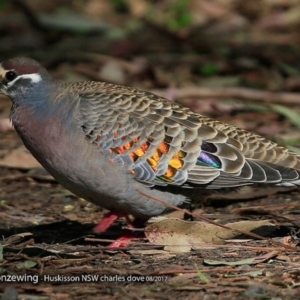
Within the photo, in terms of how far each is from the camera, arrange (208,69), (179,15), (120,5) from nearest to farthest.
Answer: (208,69) < (179,15) < (120,5)

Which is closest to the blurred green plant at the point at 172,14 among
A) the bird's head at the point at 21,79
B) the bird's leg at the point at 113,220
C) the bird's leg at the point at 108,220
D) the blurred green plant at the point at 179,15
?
the blurred green plant at the point at 179,15

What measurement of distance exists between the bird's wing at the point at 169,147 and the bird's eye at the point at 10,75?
1.82 feet

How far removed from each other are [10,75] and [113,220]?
1328 millimetres

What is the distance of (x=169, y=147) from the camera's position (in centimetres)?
571

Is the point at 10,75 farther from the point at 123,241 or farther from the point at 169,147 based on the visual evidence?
the point at 123,241

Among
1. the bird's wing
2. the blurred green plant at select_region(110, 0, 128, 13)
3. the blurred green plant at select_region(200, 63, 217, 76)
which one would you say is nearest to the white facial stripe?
the bird's wing

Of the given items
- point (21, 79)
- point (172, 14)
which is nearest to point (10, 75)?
point (21, 79)

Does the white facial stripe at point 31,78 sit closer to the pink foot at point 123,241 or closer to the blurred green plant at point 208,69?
the pink foot at point 123,241

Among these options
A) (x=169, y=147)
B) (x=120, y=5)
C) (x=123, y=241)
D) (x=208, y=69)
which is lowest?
(x=123, y=241)

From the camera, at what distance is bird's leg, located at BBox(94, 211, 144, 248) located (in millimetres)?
5703

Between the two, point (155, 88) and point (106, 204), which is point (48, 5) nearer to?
point (155, 88)

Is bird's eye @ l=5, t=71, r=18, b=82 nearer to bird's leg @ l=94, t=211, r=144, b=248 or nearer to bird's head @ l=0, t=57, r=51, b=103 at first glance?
bird's head @ l=0, t=57, r=51, b=103

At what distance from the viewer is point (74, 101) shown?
577 cm

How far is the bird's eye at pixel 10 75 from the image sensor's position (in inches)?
236
